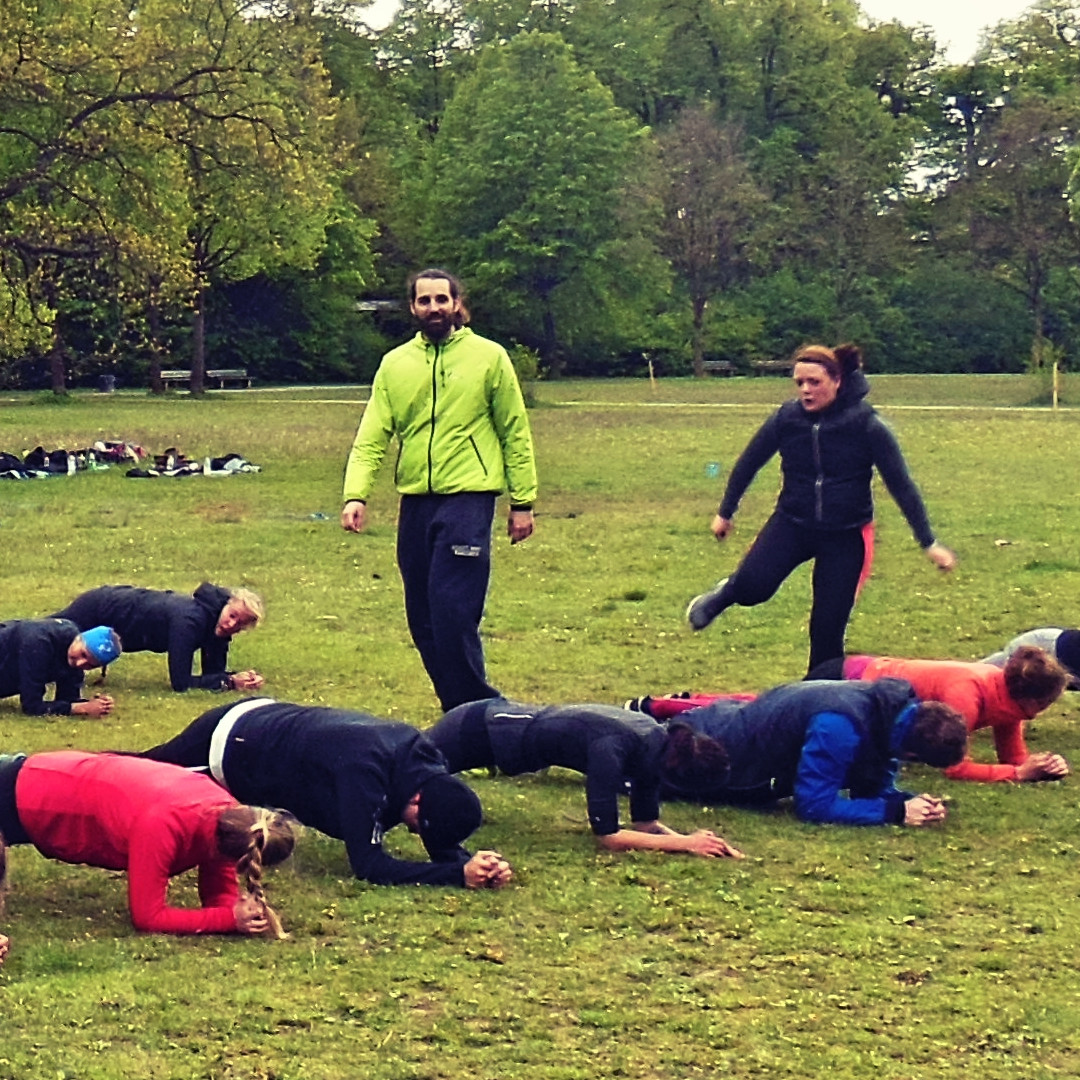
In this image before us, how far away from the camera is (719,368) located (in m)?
68.8

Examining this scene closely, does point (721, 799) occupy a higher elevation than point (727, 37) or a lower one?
lower

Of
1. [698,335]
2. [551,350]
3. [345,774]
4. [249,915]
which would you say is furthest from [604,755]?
[551,350]

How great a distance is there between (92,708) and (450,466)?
2.39m

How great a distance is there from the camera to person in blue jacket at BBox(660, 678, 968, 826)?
724 cm

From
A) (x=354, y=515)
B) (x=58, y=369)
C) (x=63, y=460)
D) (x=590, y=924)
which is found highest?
(x=58, y=369)

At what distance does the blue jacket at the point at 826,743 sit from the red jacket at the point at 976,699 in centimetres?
71

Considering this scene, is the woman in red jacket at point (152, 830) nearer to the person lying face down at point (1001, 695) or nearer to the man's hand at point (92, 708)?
the man's hand at point (92, 708)

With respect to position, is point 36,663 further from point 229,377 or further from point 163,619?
point 229,377

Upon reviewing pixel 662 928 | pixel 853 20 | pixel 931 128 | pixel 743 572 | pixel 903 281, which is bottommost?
pixel 662 928

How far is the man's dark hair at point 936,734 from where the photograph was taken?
23.6 ft

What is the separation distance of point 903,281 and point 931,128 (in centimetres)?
880

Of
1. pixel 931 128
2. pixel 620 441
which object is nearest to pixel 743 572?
pixel 620 441

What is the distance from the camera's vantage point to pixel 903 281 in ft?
230

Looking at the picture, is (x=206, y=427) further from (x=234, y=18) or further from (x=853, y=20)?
(x=853, y=20)
